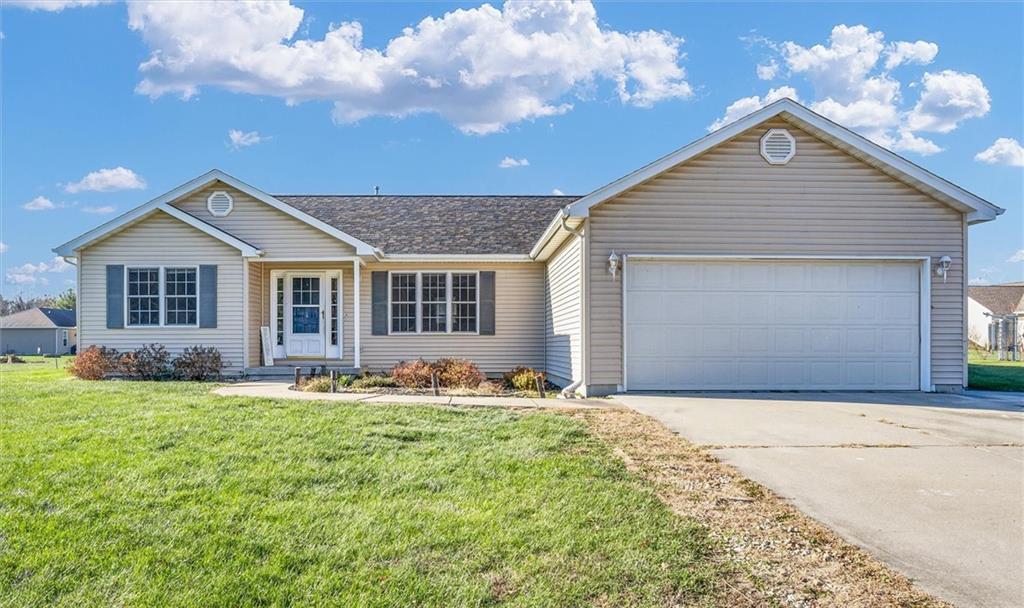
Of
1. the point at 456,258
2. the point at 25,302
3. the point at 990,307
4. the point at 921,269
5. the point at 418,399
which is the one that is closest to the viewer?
the point at 418,399

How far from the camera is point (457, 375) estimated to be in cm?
1241

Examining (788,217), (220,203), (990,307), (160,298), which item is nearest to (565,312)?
(788,217)

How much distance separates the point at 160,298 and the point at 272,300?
236cm

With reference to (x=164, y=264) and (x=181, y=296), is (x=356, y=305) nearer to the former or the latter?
(x=181, y=296)

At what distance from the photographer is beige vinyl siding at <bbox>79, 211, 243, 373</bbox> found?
14320 millimetres

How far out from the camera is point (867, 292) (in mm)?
11211

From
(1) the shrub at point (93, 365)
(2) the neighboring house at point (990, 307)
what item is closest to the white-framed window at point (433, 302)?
(1) the shrub at point (93, 365)

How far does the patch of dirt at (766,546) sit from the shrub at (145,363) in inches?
463

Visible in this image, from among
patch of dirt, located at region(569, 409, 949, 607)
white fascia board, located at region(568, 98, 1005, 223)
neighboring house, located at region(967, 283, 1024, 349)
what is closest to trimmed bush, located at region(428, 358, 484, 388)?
white fascia board, located at region(568, 98, 1005, 223)

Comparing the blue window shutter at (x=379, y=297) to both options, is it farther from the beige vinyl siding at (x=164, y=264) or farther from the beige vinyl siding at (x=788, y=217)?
the beige vinyl siding at (x=788, y=217)

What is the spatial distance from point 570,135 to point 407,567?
55.1 ft

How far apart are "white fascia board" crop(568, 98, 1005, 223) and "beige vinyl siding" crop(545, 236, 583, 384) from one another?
4.94 feet

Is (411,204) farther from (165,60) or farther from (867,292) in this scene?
(867,292)

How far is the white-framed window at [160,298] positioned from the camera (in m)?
14.4
